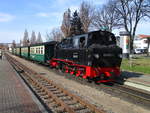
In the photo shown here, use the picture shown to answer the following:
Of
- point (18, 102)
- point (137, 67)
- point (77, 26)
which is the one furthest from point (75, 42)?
point (77, 26)

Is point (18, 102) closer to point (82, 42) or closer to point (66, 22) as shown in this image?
point (82, 42)

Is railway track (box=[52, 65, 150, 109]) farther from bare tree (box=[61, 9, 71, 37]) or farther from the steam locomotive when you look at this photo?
bare tree (box=[61, 9, 71, 37])

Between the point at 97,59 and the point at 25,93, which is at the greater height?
the point at 97,59

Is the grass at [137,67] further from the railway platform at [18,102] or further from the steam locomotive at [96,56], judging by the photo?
the railway platform at [18,102]

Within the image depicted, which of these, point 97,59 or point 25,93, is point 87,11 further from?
point 25,93

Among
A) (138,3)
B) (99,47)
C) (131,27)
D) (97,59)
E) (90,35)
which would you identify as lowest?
(97,59)

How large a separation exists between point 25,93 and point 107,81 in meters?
5.77

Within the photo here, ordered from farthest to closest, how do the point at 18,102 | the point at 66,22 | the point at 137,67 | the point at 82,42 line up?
the point at 66,22 < the point at 137,67 < the point at 82,42 < the point at 18,102

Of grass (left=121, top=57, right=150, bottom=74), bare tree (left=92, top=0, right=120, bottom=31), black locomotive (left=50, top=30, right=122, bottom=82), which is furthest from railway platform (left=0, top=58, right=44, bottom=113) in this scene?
bare tree (left=92, top=0, right=120, bottom=31)

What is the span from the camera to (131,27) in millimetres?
37031

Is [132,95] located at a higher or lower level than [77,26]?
lower

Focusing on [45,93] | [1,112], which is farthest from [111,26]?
[1,112]

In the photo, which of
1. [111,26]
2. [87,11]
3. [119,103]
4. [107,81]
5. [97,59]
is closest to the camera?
[119,103]

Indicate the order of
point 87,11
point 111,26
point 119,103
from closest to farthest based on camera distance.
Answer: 1. point 119,103
2. point 111,26
3. point 87,11
